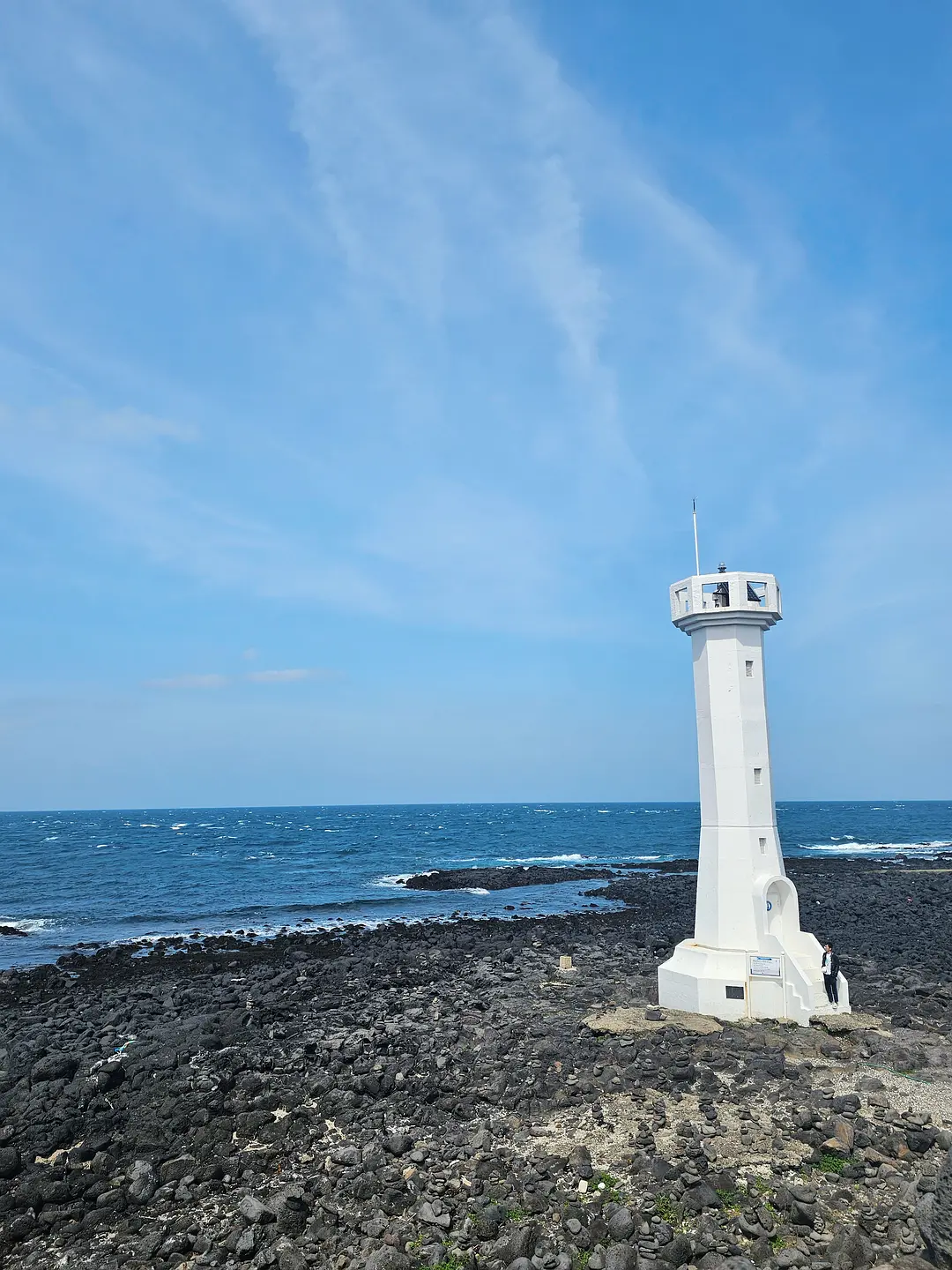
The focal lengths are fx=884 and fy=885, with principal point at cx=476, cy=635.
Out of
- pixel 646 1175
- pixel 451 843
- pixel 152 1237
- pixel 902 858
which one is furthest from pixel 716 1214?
pixel 451 843

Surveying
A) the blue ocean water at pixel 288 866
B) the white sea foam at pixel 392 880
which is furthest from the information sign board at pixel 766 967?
the white sea foam at pixel 392 880

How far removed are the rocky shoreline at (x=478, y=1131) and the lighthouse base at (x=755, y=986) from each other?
46 cm

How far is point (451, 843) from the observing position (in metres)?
90.8

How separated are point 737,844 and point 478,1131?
24.1 ft

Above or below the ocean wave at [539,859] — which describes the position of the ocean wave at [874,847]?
above

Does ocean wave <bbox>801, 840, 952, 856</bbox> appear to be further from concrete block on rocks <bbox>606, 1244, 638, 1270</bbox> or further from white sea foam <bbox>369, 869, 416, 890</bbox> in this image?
concrete block on rocks <bbox>606, 1244, 638, 1270</bbox>

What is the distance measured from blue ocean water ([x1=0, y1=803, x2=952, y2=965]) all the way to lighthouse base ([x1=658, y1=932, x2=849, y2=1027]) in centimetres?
2343

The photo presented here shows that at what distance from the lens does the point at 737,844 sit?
643 inches

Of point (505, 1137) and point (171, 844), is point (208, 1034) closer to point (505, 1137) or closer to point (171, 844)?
point (505, 1137)

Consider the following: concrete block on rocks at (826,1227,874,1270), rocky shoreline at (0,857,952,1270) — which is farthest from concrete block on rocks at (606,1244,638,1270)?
concrete block on rocks at (826,1227,874,1270)

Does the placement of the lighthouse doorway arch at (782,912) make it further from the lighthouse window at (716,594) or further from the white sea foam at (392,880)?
the white sea foam at (392,880)

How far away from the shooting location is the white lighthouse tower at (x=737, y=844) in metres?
15.6

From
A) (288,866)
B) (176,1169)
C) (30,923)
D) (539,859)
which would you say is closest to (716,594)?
(176,1169)

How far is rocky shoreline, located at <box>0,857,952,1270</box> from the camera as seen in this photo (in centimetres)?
902
